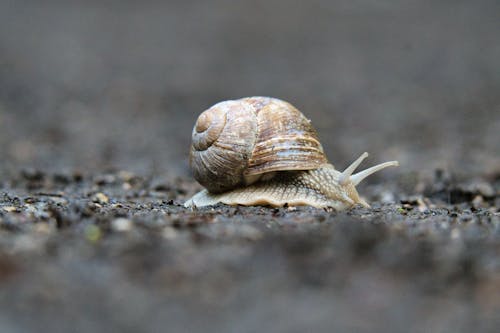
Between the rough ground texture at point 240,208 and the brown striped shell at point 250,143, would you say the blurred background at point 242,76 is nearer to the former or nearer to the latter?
the rough ground texture at point 240,208

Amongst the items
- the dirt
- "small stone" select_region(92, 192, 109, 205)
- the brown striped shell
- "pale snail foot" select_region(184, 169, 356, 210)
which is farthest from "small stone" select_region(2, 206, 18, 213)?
the brown striped shell

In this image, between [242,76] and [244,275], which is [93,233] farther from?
[242,76]

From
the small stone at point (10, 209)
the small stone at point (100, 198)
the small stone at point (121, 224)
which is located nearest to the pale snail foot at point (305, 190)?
the small stone at point (100, 198)

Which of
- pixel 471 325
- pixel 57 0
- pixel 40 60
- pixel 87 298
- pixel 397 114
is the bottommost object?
pixel 471 325

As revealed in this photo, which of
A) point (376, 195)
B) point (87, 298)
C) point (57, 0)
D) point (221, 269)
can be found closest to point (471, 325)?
point (221, 269)

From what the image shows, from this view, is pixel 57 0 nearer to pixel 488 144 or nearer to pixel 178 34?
pixel 178 34

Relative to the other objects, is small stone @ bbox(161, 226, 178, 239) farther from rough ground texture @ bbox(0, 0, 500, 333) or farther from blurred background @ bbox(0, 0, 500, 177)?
blurred background @ bbox(0, 0, 500, 177)

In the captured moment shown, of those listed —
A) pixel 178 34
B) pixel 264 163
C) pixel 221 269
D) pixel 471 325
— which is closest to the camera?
pixel 471 325
